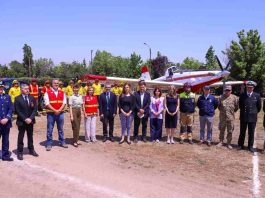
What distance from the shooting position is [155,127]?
10414 millimetres

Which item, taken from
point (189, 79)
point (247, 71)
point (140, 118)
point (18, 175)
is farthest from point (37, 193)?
point (247, 71)

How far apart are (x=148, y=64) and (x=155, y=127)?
1968 inches

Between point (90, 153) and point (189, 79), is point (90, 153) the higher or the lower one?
the lower one

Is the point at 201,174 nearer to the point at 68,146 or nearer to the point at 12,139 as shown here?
the point at 68,146

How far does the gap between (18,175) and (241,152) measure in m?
5.54

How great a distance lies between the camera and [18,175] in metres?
6.66

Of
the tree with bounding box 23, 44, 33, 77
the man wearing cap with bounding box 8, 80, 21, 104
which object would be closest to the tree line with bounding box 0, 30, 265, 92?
the tree with bounding box 23, 44, 33, 77

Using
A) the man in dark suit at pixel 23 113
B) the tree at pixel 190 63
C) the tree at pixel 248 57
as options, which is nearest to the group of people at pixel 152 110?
the man in dark suit at pixel 23 113

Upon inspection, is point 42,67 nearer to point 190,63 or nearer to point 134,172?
point 190,63

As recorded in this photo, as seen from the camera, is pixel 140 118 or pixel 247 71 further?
pixel 247 71

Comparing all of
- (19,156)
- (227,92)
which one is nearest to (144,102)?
(227,92)

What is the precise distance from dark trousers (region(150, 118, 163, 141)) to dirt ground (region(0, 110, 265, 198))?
1.54ft

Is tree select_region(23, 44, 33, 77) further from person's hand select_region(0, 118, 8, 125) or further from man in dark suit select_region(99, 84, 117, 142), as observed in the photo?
person's hand select_region(0, 118, 8, 125)

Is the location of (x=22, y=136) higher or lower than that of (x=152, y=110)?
lower
